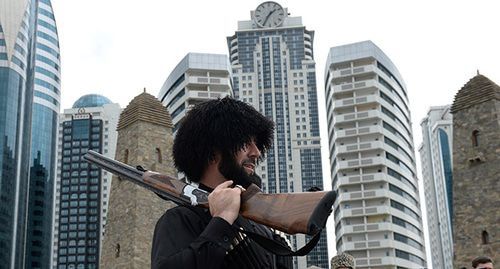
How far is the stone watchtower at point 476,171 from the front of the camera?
795 inches

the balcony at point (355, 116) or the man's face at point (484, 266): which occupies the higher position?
the balcony at point (355, 116)

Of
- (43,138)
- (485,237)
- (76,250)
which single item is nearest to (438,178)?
(76,250)

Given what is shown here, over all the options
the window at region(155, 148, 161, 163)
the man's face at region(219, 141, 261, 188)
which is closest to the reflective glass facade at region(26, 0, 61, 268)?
the window at region(155, 148, 161, 163)

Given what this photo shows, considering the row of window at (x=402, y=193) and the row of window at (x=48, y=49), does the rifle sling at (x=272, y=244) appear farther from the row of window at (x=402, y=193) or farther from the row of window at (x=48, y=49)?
the row of window at (x=48, y=49)

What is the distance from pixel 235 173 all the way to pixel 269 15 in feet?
318

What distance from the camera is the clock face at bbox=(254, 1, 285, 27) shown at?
9650cm

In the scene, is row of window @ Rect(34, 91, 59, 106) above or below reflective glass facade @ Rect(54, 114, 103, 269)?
above

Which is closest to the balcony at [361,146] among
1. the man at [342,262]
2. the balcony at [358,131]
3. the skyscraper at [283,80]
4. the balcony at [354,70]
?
the balcony at [358,131]

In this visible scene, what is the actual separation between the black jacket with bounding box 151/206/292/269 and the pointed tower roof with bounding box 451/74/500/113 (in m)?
21.4

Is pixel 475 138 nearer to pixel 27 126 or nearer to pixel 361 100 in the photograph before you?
pixel 361 100

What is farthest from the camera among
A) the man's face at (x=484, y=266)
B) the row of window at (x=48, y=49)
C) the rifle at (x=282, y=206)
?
the row of window at (x=48, y=49)

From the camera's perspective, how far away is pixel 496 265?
19.6 metres

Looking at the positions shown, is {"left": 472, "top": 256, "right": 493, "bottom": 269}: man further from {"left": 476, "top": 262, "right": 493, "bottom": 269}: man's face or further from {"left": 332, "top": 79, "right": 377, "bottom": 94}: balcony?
{"left": 332, "top": 79, "right": 377, "bottom": 94}: balcony

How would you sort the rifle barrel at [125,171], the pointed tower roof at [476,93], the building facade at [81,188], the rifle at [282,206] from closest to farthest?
the rifle at [282,206], the rifle barrel at [125,171], the pointed tower roof at [476,93], the building facade at [81,188]
